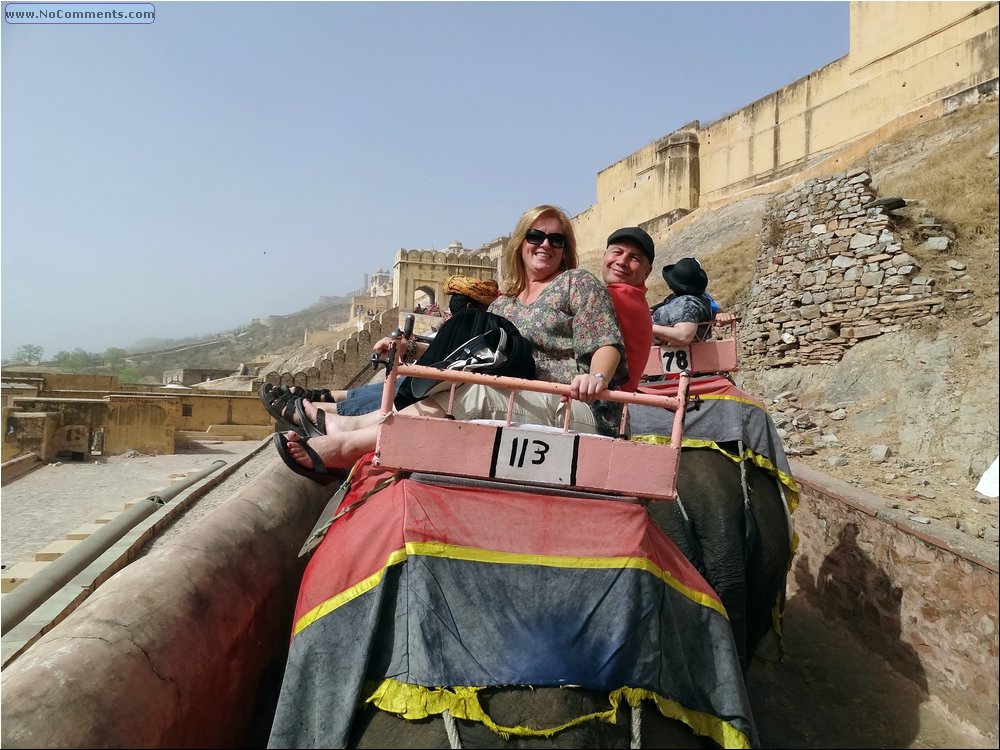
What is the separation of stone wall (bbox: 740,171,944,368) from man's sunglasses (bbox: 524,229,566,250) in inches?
297

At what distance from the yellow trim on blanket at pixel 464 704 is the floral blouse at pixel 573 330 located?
1253 millimetres

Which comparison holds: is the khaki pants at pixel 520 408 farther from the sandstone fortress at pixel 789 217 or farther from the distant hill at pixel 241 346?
the distant hill at pixel 241 346

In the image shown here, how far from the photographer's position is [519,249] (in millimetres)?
3674

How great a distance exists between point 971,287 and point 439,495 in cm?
894

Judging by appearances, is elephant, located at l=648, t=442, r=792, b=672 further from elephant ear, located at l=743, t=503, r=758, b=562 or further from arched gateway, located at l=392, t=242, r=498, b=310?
arched gateway, located at l=392, t=242, r=498, b=310

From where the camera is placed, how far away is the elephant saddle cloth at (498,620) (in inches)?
81.7

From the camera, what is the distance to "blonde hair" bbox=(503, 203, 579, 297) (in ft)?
11.8

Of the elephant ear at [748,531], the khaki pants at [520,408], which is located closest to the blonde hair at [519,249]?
the khaki pants at [520,408]

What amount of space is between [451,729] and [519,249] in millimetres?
2350

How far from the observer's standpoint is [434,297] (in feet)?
183

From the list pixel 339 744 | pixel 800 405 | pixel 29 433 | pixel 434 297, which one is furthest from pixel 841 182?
pixel 434 297

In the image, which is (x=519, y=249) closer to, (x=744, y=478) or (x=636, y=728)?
(x=744, y=478)

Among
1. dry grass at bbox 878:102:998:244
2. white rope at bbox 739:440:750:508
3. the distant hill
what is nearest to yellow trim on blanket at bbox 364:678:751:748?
white rope at bbox 739:440:750:508

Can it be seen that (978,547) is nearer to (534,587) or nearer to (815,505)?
(815,505)
